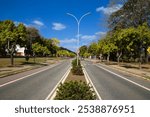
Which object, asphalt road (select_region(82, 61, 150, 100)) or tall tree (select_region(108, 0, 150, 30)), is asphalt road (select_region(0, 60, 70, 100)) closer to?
asphalt road (select_region(82, 61, 150, 100))

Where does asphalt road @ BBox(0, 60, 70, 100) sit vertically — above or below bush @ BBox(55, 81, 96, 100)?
below

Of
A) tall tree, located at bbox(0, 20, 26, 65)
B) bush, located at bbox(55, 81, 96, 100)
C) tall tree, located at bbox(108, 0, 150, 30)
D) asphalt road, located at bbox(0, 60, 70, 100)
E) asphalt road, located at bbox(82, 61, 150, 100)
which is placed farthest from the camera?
tall tree, located at bbox(108, 0, 150, 30)

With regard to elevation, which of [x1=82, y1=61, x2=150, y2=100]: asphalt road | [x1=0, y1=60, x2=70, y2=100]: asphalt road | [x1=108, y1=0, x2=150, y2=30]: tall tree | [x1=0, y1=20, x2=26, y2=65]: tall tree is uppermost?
[x1=108, y1=0, x2=150, y2=30]: tall tree

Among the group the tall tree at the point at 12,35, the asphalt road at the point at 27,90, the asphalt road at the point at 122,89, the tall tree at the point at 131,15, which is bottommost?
the asphalt road at the point at 122,89

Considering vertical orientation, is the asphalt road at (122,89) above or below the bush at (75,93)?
below

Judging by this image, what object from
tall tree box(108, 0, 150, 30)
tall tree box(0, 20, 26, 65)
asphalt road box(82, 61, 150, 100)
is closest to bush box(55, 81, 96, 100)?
asphalt road box(82, 61, 150, 100)

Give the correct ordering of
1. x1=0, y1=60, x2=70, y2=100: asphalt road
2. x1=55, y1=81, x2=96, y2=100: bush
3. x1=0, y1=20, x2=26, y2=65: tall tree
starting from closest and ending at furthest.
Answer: x1=55, y1=81, x2=96, y2=100: bush < x1=0, y1=60, x2=70, y2=100: asphalt road < x1=0, y1=20, x2=26, y2=65: tall tree

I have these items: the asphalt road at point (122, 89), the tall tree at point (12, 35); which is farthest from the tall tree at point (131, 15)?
the asphalt road at point (122, 89)

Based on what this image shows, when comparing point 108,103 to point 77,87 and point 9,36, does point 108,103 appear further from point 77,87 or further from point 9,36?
point 9,36

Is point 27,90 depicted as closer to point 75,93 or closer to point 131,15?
point 75,93

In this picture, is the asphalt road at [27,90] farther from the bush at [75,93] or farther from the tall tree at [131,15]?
the tall tree at [131,15]

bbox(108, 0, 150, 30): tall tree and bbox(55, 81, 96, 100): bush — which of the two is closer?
bbox(55, 81, 96, 100): bush

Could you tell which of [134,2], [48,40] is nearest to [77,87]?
[134,2]

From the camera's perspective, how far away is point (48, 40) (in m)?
167
